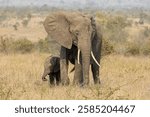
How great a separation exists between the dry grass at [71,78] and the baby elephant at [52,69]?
229mm

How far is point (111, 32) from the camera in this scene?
3209 centimetres

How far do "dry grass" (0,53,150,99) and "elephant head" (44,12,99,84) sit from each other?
734mm

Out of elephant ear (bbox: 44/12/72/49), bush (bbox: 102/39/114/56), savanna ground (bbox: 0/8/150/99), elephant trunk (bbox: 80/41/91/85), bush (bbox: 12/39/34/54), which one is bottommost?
bush (bbox: 12/39/34/54)

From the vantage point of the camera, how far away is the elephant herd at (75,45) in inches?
434

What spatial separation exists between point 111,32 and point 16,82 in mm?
20830

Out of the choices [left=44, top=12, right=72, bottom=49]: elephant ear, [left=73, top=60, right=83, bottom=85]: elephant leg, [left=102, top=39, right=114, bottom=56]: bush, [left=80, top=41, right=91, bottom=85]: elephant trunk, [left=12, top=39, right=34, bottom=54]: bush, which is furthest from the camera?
[left=12, top=39, right=34, bottom=54]: bush

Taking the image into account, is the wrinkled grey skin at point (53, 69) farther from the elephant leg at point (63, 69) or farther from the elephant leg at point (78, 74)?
the elephant leg at point (78, 74)

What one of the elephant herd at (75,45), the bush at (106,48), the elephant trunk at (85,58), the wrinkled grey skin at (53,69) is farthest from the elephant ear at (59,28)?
the bush at (106,48)

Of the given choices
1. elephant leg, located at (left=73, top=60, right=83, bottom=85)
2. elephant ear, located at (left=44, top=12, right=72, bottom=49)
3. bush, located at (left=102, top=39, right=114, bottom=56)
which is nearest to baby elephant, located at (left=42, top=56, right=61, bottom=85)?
elephant ear, located at (left=44, top=12, right=72, bottom=49)

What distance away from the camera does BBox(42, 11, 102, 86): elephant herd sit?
11031 mm

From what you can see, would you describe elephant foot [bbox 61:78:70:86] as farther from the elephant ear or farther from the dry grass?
the elephant ear

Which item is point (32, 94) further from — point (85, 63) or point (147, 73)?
point (147, 73)

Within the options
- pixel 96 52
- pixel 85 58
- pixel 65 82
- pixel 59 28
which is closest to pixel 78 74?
pixel 65 82

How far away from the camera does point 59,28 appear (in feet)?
38.4
